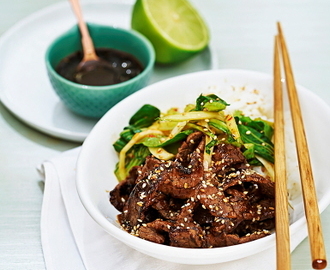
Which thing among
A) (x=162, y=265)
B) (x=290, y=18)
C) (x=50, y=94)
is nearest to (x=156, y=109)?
(x=162, y=265)

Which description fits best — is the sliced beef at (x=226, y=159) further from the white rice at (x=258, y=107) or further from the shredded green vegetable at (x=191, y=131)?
the white rice at (x=258, y=107)

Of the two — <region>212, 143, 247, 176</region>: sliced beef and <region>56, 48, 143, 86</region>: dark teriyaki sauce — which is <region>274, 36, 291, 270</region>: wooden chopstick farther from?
<region>56, 48, 143, 86</region>: dark teriyaki sauce

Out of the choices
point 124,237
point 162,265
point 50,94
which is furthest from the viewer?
point 50,94

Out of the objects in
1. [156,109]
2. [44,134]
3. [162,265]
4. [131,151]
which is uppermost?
[156,109]

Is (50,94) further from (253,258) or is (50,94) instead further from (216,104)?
(253,258)

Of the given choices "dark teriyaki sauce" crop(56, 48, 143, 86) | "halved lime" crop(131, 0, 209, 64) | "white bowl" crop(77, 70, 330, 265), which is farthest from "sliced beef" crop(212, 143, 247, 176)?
"halved lime" crop(131, 0, 209, 64)

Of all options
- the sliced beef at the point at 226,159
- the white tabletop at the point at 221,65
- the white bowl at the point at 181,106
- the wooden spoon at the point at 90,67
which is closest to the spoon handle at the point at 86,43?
the wooden spoon at the point at 90,67
